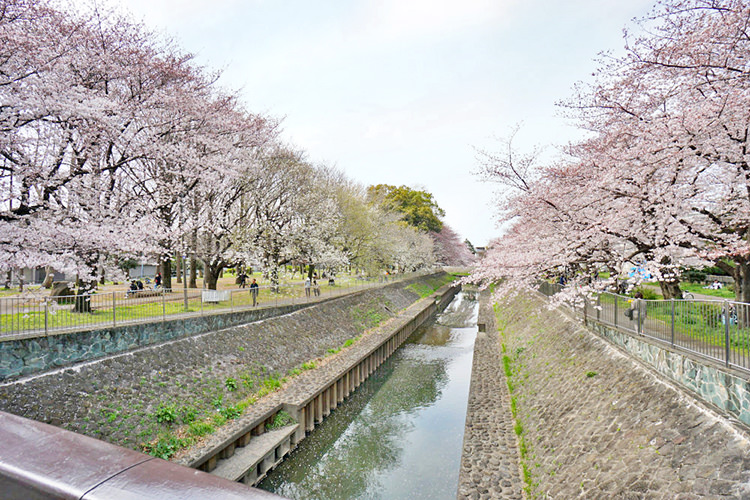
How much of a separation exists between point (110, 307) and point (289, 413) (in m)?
5.87

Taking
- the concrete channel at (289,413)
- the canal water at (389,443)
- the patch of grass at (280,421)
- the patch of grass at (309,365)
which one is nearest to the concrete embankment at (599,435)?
the canal water at (389,443)

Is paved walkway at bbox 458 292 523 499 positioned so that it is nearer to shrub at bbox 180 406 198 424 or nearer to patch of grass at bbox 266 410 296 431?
patch of grass at bbox 266 410 296 431

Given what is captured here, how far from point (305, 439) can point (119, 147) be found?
11.6 metres

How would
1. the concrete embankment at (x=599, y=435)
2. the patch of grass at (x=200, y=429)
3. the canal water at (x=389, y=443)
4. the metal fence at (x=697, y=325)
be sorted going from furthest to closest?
the canal water at (x=389, y=443), the patch of grass at (x=200, y=429), the metal fence at (x=697, y=325), the concrete embankment at (x=599, y=435)

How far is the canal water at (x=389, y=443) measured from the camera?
10.4 m

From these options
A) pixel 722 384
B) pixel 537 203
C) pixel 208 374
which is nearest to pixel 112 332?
pixel 208 374

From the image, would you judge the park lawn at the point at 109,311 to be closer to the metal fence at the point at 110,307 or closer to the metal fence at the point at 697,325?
the metal fence at the point at 110,307

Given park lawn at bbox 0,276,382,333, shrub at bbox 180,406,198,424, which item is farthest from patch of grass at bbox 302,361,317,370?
shrub at bbox 180,406,198,424

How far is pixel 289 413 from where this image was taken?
12.3 meters

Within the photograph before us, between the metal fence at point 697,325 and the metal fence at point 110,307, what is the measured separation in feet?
43.3

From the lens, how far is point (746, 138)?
326 inches

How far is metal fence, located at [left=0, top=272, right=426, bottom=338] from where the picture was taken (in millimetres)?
9078

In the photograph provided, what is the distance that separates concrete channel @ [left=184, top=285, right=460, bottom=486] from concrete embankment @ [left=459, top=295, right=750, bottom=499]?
16.5 feet

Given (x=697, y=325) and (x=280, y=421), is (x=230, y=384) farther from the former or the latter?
(x=697, y=325)
